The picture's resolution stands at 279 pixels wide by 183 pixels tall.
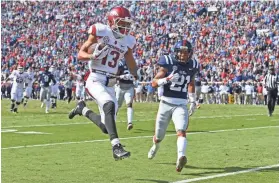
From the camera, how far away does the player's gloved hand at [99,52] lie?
27.2ft

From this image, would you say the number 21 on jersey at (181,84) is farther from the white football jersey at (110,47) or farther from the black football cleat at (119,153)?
the black football cleat at (119,153)

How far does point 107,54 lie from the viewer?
855 cm

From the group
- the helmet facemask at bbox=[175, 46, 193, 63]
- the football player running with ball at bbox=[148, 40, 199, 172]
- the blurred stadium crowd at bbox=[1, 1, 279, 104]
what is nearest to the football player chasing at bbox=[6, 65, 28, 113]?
the blurred stadium crowd at bbox=[1, 1, 279, 104]

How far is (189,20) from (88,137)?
28.4 meters

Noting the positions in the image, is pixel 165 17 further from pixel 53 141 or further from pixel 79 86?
pixel 53 141

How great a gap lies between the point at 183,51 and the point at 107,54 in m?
1.18

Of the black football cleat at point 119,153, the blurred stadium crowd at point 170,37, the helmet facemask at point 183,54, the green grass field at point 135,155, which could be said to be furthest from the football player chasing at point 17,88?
the black football cleat at point 119,153

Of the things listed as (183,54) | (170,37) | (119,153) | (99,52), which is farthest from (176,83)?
(170,37)

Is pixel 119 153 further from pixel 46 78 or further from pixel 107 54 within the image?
pixel 46 78

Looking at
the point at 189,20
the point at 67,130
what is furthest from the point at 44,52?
the point at 67,130

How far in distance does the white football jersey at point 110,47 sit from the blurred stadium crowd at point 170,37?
22701 mm

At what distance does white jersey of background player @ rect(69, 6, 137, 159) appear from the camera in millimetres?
8320

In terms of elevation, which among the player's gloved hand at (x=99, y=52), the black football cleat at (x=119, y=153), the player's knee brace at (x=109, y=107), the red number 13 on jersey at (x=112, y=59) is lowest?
the black football cleat at (x=119, y=153)

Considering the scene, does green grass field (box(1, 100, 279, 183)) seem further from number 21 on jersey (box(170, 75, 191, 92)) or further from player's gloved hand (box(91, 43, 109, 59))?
player's gloved hand (box(91, 43, 109, 59))
